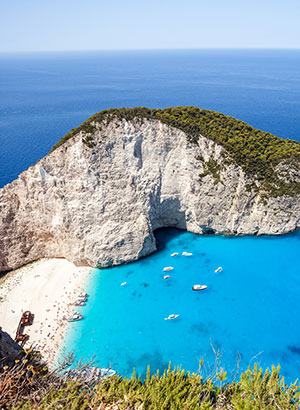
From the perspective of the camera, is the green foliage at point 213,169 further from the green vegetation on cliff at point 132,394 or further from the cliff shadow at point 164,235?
the green vegetation on cliff at point 132,394

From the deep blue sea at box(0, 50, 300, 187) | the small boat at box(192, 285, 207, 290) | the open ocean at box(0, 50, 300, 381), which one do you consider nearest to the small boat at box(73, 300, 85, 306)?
the open ocean at box(0, 50, 300, 381)

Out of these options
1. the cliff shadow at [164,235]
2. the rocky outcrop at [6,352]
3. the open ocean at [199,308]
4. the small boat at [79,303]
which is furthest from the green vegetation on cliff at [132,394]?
the cliff shadow at [164,235]

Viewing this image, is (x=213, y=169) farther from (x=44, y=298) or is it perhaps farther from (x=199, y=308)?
(x=44, y=298)

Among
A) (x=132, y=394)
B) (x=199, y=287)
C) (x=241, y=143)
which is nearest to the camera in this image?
(x=132, y=394)

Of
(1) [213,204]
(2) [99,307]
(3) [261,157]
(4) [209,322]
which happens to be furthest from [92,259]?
(3) [261,157]

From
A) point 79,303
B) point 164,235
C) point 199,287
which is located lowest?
point 79,303

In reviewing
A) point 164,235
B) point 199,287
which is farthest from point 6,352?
point 164,235
